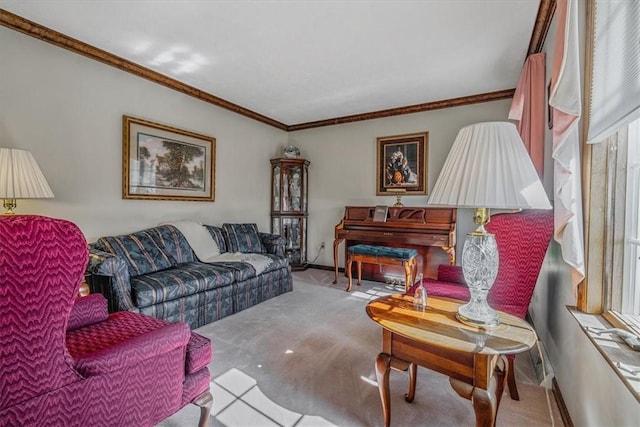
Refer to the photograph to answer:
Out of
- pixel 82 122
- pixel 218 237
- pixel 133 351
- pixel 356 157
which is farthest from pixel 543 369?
pixel 82 122

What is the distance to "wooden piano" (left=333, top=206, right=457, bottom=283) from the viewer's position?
368 centimetres

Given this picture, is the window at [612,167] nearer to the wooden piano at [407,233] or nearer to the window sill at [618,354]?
the window sill at [618,354]

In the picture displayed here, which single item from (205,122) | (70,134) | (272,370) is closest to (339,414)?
(272,370)

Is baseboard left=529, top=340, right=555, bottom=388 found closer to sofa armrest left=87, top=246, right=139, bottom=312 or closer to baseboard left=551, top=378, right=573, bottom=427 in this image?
baseboard left=551, top=378, right=573, bottom=427

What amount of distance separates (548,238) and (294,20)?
7.52ft

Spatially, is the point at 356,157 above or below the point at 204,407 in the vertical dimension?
above

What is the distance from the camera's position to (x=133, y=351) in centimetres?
109

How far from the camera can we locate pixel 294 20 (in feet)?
7.52

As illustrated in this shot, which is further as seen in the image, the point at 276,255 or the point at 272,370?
the point at 276,255

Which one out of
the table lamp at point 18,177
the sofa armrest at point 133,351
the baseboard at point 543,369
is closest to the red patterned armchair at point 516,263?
the baseboard at point 543,369

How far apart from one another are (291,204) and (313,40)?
283cm

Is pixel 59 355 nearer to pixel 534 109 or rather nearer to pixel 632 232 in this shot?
pixel 632 232

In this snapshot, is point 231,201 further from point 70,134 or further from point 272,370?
point 272,370

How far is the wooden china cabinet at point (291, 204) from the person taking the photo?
4.93 meters
